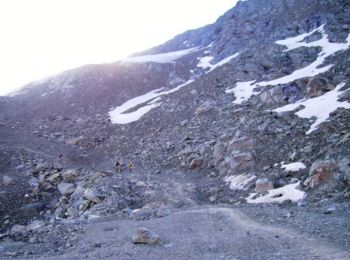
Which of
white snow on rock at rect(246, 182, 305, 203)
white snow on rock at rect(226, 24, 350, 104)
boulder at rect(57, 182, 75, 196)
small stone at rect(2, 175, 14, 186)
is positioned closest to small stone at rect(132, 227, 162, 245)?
white snow on rock at rect(246, 182, 305, 203)

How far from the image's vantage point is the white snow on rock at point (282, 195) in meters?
22.3

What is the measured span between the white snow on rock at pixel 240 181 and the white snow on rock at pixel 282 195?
8.36 feet

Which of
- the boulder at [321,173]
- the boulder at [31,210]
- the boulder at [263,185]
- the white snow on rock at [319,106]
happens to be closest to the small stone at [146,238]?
the boulder at [263,185]

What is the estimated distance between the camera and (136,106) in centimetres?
5928

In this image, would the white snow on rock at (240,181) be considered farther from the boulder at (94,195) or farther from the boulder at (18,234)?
the boulder at (18,234)

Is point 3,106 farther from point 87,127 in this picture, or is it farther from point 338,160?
point 338,160

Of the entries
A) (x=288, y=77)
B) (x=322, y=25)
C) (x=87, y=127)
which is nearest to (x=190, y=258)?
(x=288, y=77)

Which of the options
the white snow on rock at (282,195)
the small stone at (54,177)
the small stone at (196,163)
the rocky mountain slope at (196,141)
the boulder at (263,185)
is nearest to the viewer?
the rocky mountain slope at (196,141)

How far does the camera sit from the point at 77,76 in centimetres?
7169

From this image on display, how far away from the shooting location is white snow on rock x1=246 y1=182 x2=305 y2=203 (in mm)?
22345

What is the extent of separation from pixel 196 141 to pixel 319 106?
42.7 ft

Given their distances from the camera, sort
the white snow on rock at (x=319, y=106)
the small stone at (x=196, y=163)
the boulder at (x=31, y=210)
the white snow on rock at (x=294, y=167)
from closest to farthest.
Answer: the white snow on rock at (x=294, y=167) → the boulder at (x=31, y=210) → the white snow on rock at (x=319, y=106) → the small stone at (x=196, y=163)

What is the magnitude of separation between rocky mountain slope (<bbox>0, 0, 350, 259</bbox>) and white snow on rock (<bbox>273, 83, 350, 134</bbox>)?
162 mm

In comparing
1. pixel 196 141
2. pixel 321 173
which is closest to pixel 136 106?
pixel 196 141
